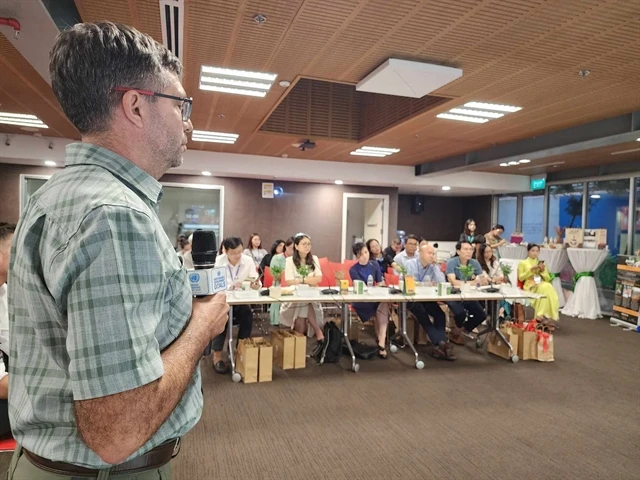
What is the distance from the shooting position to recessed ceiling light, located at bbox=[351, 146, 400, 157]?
307 inches

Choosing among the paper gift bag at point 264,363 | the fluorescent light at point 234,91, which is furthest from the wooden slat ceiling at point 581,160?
the paper gift bag at point 264,363

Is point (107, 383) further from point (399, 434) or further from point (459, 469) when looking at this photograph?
point (399, 434)

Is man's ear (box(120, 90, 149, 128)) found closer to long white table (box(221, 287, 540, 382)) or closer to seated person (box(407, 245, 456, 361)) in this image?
long white table (box(221, 287, 540, 382))

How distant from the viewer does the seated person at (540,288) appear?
6.73 metres

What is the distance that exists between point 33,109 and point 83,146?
6.05 metres

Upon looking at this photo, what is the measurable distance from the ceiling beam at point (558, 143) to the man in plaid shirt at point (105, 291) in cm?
617

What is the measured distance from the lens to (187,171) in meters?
8.83

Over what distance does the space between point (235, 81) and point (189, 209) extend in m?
5.57

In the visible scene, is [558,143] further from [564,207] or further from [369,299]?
[564,207]

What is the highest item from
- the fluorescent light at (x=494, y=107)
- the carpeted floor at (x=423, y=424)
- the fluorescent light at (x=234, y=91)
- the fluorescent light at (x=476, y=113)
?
the fluorescent light at (x=494, y=107)

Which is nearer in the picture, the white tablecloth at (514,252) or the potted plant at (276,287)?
the potted plant at (276,287)

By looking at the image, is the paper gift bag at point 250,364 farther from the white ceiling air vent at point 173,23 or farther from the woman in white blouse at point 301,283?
the white ceiling air vent at point 173,23

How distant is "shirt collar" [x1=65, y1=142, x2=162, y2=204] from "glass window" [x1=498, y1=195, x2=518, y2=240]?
1234cm

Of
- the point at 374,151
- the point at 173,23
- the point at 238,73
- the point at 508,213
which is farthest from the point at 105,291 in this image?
the point at 508,213
